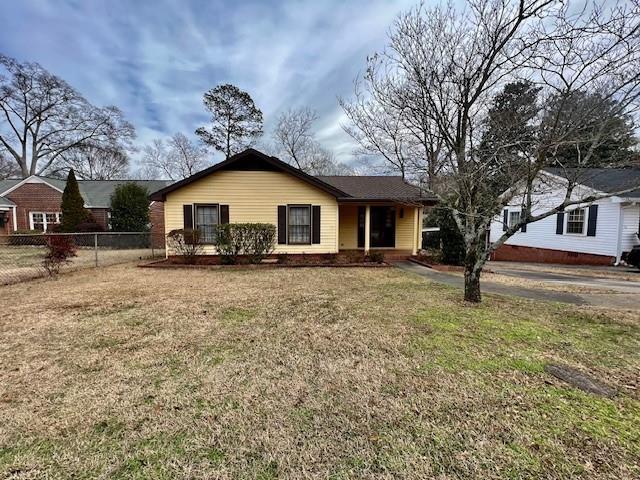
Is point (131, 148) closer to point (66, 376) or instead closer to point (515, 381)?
point (66, 376)

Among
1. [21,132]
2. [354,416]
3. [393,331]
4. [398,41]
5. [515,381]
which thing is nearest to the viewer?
[354,416]

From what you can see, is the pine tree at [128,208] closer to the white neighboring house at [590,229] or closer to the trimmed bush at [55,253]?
the trimmed bush at [55,253]

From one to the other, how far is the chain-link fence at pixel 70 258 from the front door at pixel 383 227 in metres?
9.53

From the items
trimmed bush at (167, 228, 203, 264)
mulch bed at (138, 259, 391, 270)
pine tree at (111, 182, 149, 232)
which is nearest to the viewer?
mulch bed at (138, 259, 391, 270)

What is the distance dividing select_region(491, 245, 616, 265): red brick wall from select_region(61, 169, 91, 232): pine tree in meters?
23.3

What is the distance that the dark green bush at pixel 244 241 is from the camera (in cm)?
1041

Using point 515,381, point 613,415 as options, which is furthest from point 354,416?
point 613,415

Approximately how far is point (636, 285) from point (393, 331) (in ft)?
26.6

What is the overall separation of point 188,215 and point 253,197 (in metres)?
2.41

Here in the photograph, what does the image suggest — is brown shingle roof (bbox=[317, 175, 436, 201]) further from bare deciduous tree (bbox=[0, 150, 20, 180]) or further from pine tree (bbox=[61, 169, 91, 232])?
bare deciduous tree (bbox=[0, 150, 20, 180])

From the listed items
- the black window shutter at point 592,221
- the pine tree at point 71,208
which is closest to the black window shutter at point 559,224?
the black window shutter at point 592,221

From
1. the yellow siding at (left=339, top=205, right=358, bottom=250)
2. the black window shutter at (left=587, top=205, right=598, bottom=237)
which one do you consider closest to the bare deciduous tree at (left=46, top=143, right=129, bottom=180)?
the yellow siding at (left=339, top=205, right=358, bottom=250)

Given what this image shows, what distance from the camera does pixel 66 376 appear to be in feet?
9.99

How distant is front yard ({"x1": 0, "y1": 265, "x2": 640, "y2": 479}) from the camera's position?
1.96 meters
